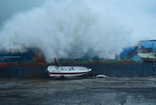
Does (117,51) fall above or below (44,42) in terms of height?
below

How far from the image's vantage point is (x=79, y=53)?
15680mm

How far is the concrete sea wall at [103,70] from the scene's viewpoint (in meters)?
14.4

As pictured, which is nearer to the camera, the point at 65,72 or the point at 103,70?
the point at 65,72

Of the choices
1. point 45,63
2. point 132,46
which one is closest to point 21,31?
point 45,63

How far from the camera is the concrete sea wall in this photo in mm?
14383

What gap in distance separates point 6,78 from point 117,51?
9365 millimetres

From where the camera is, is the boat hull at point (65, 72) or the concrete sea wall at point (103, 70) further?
the concrete sea wall at point (103, 70)

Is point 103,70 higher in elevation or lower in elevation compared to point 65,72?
lower

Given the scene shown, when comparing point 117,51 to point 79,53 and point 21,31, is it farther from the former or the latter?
point 21,31

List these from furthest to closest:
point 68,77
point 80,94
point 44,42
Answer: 1. point 44,42
2. point 68,77
3. point 80,94

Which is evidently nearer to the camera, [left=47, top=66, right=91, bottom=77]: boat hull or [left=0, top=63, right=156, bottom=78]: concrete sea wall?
[left=47, top=66, right=91, bottom=77]: boat hull

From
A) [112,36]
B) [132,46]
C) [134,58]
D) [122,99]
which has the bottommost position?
[122,99]

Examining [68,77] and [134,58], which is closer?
[68,77]

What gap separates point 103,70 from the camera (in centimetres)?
1464
